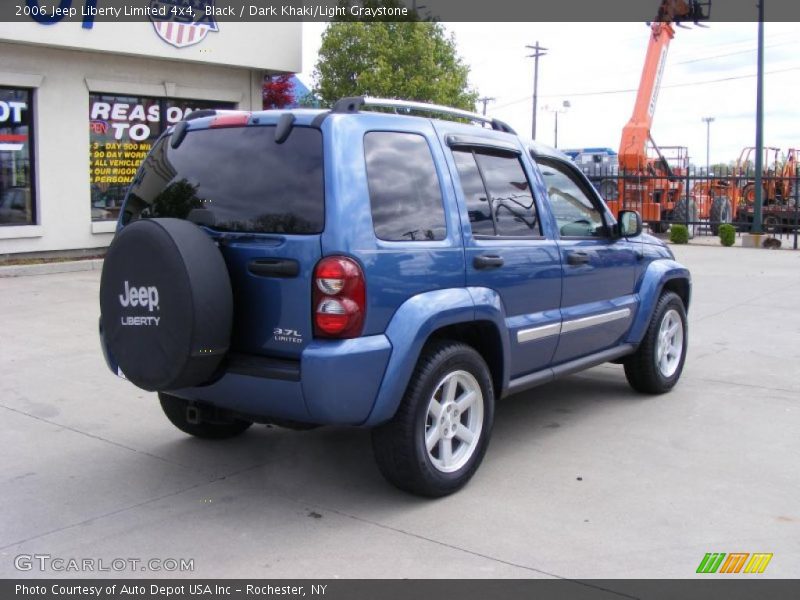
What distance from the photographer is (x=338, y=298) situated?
401cm

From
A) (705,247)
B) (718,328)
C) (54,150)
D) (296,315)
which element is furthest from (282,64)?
(296,315)

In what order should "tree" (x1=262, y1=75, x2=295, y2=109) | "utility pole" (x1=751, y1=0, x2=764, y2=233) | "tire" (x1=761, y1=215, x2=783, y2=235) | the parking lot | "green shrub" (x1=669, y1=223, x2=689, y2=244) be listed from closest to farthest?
the parking lot < "utility pole" (x1=751, y1=0, x2=764, y2=233) < "green shrub" (x1=669, y1=223, x2=689, y2=244) < "tire" (x1=761, y1=215, x2=783, y2=235) < "tree" (x1=262, y1=75, x2=295, y2=109)

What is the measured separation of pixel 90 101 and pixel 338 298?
1213 centimetres

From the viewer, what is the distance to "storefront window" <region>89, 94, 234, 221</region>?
1470 cm

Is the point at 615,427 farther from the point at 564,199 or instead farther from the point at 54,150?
the point at 54,150

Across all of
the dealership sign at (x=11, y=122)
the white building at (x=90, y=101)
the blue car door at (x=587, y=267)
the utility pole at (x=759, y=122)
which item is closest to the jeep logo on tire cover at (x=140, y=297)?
the blue car door at (x=587, y=267)

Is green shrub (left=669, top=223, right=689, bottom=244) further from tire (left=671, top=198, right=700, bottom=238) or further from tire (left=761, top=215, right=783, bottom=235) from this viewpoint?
tire (left=761, top=215, right=783, bottom=235)

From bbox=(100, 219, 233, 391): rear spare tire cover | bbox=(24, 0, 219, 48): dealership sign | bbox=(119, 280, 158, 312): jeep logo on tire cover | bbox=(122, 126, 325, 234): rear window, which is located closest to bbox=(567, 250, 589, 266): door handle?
bbox=(122, 126, 325, 234): rear window

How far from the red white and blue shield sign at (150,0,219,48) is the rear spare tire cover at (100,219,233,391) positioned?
38.0 ft

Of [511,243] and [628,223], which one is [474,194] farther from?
[628,223]

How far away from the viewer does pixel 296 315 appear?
409 cm

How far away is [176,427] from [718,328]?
22.0ft

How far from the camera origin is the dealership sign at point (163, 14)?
1307cm
